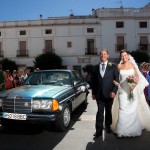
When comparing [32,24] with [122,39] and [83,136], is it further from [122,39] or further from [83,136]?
[83,136]

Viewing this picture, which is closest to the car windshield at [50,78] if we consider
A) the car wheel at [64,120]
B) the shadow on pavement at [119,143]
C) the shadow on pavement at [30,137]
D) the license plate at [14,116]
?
the car wheel at [64,120]

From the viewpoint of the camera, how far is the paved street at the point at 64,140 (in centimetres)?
525

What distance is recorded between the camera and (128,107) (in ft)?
19.3

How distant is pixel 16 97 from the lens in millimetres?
6055

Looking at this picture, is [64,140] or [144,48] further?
[144,48]

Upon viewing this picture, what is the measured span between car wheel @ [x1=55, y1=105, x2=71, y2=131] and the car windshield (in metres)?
1.09

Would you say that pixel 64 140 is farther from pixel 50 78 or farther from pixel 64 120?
pixel 50 78

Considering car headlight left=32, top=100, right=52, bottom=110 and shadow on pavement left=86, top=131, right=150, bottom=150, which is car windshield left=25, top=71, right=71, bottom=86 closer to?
car headlight left=32, top=100, right=52, bottom=110

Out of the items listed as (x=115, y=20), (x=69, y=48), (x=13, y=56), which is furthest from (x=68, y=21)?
(x=13, y=56)

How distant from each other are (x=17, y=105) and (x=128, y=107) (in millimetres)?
2574

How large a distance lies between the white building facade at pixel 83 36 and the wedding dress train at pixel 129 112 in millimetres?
31451

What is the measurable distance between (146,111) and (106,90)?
4.03ft

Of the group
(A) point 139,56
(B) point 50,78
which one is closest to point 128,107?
(B) point 50,78

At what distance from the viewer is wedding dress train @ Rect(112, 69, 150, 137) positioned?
5.79 metres
